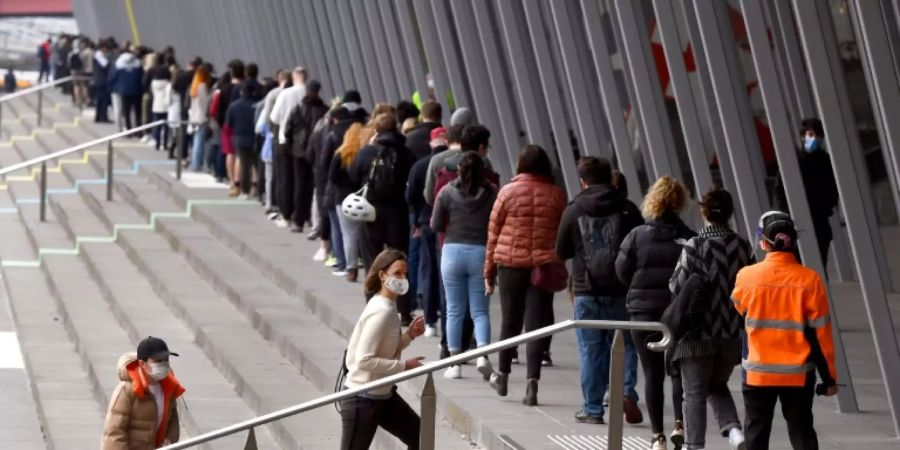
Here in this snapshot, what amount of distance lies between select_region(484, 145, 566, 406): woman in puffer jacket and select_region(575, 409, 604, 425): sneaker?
1.67 meters

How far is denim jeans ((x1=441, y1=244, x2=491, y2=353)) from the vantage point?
13055mm

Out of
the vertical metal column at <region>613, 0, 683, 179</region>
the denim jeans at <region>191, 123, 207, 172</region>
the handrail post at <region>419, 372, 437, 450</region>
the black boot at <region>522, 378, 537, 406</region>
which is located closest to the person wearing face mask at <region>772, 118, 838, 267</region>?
the vertical metal column at <region>613, 0, 683, 179</region>

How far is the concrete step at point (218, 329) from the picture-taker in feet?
35.7

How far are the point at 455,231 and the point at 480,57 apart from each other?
7321mm

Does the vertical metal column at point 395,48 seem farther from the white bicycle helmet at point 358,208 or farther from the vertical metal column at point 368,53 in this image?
the white bicycle helmet at point 358,208

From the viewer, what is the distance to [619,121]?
16.3 meters

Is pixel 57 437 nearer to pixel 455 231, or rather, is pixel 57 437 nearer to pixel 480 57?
pixel 455 231

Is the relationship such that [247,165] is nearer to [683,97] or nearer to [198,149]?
[198,149]

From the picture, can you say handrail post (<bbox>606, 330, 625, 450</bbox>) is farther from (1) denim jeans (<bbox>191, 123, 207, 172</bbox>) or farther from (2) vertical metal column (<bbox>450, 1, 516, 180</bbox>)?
(1) denim jeans (<bbox>191, 123, 207, 172</bbox>)

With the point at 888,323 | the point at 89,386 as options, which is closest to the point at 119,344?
the point at 89,386

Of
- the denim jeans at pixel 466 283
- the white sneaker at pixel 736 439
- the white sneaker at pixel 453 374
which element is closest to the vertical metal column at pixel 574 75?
the denim jeans at pixel 466 283

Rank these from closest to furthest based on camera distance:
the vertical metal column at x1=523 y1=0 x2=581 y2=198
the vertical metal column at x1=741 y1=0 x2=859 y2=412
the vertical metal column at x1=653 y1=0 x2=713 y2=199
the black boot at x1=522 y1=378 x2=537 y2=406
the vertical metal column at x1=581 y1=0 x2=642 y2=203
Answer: the black boot at x1=522 y1=378 x2=537 y2=406 < the vertical metal column at x1=741 y1=0 x2=859 y2=412 < the vertical metal column at x1=653 y1=0 x2=713 y2=199 < the vertical metal column at x1=581 y1=0 x2=642 y2=203 < the vertical metal column at x1=523 y1=0 x2=581 y2=198

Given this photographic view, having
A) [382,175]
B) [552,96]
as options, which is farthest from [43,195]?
[382,175]

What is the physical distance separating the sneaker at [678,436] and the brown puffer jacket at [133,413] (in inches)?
104
